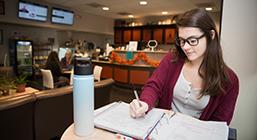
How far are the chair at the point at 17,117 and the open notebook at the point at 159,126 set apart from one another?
3.50 feet

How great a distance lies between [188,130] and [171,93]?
400 mm

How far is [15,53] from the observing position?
512 cm

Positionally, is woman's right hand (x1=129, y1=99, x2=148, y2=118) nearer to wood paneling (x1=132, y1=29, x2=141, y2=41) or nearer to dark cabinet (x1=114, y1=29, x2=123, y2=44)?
wood paneling (x1=132, y1=29, x2=141, y2=41)

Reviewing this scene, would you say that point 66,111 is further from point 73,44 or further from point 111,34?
point 111,34

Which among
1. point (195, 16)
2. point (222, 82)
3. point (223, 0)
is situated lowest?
point (222, 82)

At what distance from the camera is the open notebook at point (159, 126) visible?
0.71 meters

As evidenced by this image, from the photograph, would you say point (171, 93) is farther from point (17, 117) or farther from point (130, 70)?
point (130, 70)

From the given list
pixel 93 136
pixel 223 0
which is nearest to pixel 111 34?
pixel 223 0

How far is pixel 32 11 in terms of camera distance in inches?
205

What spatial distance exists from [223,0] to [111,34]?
7519 millimetres

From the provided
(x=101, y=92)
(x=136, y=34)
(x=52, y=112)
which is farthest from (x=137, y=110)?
(x=136, y=34)

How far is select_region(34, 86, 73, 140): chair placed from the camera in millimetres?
1826

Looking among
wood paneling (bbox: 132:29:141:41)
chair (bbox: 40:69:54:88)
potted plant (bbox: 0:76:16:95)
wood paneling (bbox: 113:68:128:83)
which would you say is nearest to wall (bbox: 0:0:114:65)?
wood paneling (bbox: 132:29:141:41)

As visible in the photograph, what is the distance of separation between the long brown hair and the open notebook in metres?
0.25
